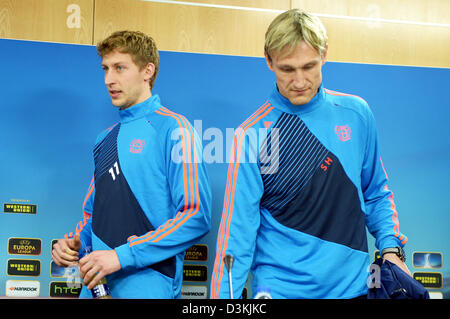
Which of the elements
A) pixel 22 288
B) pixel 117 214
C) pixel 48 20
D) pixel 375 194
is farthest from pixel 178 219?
pixel 48 20

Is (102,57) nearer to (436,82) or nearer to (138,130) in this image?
(138,130)

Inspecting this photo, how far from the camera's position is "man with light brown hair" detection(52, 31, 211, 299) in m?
1.33

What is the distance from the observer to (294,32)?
4.00 feet

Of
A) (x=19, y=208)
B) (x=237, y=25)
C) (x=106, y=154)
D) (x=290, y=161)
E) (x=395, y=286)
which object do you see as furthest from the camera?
(x=237, y=25)

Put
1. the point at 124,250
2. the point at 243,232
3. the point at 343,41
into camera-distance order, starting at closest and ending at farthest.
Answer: the point at 243,232
the point at 124,250
the point at 343,41

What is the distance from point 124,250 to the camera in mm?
1320

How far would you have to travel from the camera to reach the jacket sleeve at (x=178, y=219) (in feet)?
4.33

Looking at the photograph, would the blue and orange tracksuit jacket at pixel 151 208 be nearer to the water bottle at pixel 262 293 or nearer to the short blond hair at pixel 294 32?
the water bottle at pixel 262 293

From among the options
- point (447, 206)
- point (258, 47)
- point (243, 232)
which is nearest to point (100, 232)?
point (243, 232)

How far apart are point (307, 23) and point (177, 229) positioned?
628mm

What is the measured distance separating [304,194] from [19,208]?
3.01 ft

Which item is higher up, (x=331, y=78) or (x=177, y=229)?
(x=331, y=78)

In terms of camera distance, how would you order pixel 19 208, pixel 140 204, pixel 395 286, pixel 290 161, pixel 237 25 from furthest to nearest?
pixel 237 25, pixel 19 208, pixel 140 204, pixel 290 161, pixel 395 286

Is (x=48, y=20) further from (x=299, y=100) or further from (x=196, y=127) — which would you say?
(x=299, y=100)
